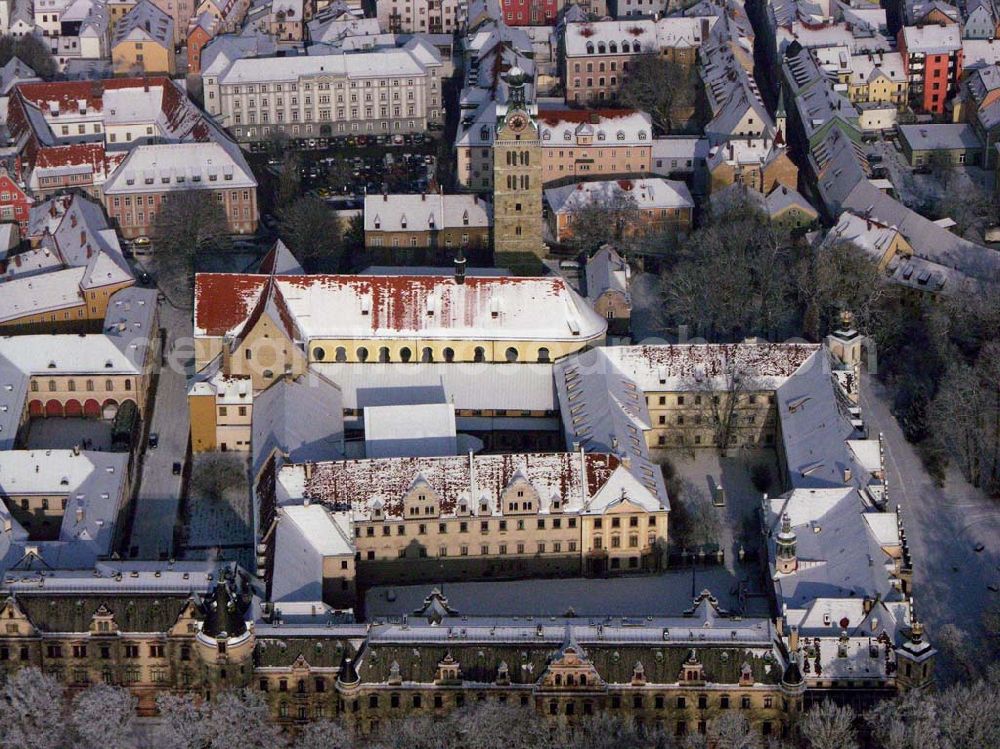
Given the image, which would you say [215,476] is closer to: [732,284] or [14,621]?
[14,621]

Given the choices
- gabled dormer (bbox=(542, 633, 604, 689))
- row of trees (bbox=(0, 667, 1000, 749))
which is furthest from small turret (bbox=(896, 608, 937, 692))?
gabled dormer (bbox=(542, 633, 604, 689))

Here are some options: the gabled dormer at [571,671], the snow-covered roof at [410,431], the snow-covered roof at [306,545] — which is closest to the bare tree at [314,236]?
the snow-covered roof at [410,431]

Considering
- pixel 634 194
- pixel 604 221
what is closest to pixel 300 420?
pixel 604 221

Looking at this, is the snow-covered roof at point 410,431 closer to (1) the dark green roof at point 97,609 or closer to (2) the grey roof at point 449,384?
(2) the grey roof at point 449,384

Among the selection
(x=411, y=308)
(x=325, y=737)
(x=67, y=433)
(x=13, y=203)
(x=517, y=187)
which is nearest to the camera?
(x=325, y=737)

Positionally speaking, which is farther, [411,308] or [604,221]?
[604,221]

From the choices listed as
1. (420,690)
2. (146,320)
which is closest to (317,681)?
(420,690)

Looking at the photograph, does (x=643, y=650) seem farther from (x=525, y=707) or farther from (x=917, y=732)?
(x=917, y=732)
